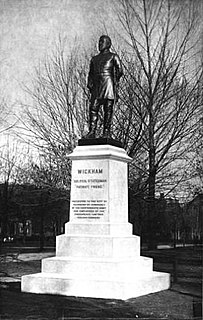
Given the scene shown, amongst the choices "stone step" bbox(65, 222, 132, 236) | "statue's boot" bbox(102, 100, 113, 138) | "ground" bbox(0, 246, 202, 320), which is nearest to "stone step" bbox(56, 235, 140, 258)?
"stone step" bbox(65, 222, 132, 236)

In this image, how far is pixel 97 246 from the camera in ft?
35.1

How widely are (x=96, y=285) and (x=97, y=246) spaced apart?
1002mm

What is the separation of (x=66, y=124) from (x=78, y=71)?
233 centimetres

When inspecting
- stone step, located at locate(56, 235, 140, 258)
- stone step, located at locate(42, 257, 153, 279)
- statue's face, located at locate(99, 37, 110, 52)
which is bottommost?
stone step, located at locate(42, 257, 153, 279)

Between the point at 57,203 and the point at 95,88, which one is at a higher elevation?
the point at 95,88

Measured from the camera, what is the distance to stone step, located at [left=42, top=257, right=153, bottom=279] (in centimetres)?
1012

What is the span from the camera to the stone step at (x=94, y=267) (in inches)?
398

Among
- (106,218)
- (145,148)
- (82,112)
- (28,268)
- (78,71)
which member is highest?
(78,71)

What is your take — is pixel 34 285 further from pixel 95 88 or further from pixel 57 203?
pixel 57 203

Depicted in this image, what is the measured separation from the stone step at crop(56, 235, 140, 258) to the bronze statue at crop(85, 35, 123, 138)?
2.37m

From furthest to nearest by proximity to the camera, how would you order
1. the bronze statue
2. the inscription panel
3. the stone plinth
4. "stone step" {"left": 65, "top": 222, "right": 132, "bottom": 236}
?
the bronze statue → the inscription panel → "stone step" {"left": 65, "top": 222, "right": 132, "bottom": 236} → the stone plinth

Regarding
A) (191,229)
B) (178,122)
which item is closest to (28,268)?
(178,122)

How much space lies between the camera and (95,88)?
1227cm

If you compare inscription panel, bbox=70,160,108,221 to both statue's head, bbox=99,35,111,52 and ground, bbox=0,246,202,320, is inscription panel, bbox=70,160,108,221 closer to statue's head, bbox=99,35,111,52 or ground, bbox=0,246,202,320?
ground, bbox=0,246,202,320
